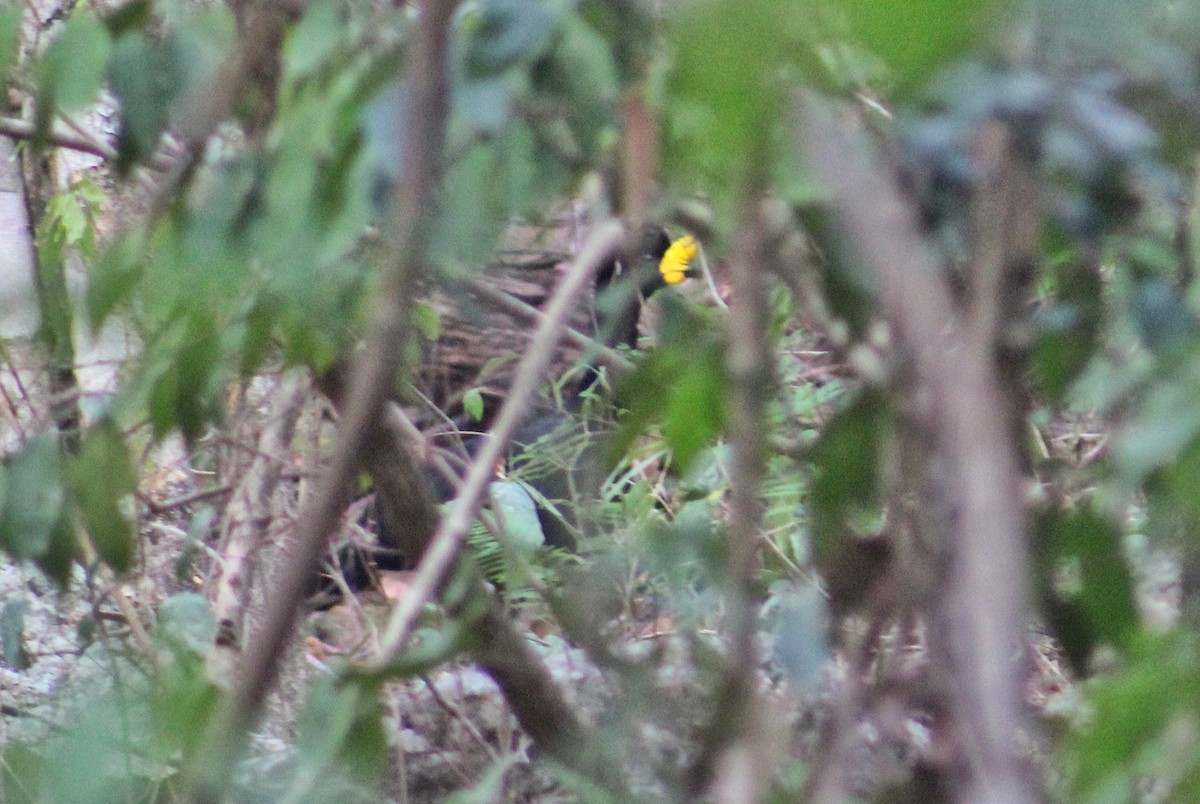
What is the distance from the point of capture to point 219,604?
1698 mm

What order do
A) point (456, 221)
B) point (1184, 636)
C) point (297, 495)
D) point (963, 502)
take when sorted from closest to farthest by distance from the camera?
1. point (963, 502)
2. point (1184, 636)
3. point (456, 221)
4. point (297, 495)

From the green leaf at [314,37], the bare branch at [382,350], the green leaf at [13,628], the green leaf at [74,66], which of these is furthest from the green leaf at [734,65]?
the green leaf at [13,628]

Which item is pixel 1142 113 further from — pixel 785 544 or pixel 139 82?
pixel 785 544

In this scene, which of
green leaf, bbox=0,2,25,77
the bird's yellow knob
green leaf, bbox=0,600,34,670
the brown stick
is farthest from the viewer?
green leaf, bbox=0,600,34,670

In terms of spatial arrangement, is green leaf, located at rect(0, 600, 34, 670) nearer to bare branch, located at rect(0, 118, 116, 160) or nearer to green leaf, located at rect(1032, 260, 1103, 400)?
bare branch, located at rect(0, 118, 116, 160)

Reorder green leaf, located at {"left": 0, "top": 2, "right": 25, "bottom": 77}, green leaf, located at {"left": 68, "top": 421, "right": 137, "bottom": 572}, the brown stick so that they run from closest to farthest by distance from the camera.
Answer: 1. the brown stick
2. green leaf, located at {"left": 0, "top": 2, "right": 25, "bottom": 77}
3. green leaf, located at {"left": 68, "top": 421, "right": 137, "bottom": 572}

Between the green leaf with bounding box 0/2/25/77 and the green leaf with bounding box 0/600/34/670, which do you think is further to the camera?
the green leaf with bounding box 0/600/34/670

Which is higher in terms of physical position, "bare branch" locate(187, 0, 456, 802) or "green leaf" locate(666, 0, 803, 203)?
"green leaf" locate(666, 0, 803, 203)

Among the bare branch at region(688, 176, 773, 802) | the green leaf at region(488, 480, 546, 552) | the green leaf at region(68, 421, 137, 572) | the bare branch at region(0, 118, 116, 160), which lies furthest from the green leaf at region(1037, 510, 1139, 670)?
the green leaf at region(488, 480, 546, 552)

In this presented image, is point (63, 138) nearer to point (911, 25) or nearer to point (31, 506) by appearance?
point (31, 506)

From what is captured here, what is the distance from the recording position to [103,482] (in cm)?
85

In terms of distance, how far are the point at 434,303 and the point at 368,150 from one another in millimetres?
871

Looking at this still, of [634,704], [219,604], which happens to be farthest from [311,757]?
[219,604]

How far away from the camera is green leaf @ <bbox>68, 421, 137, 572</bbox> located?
2.77 feet
